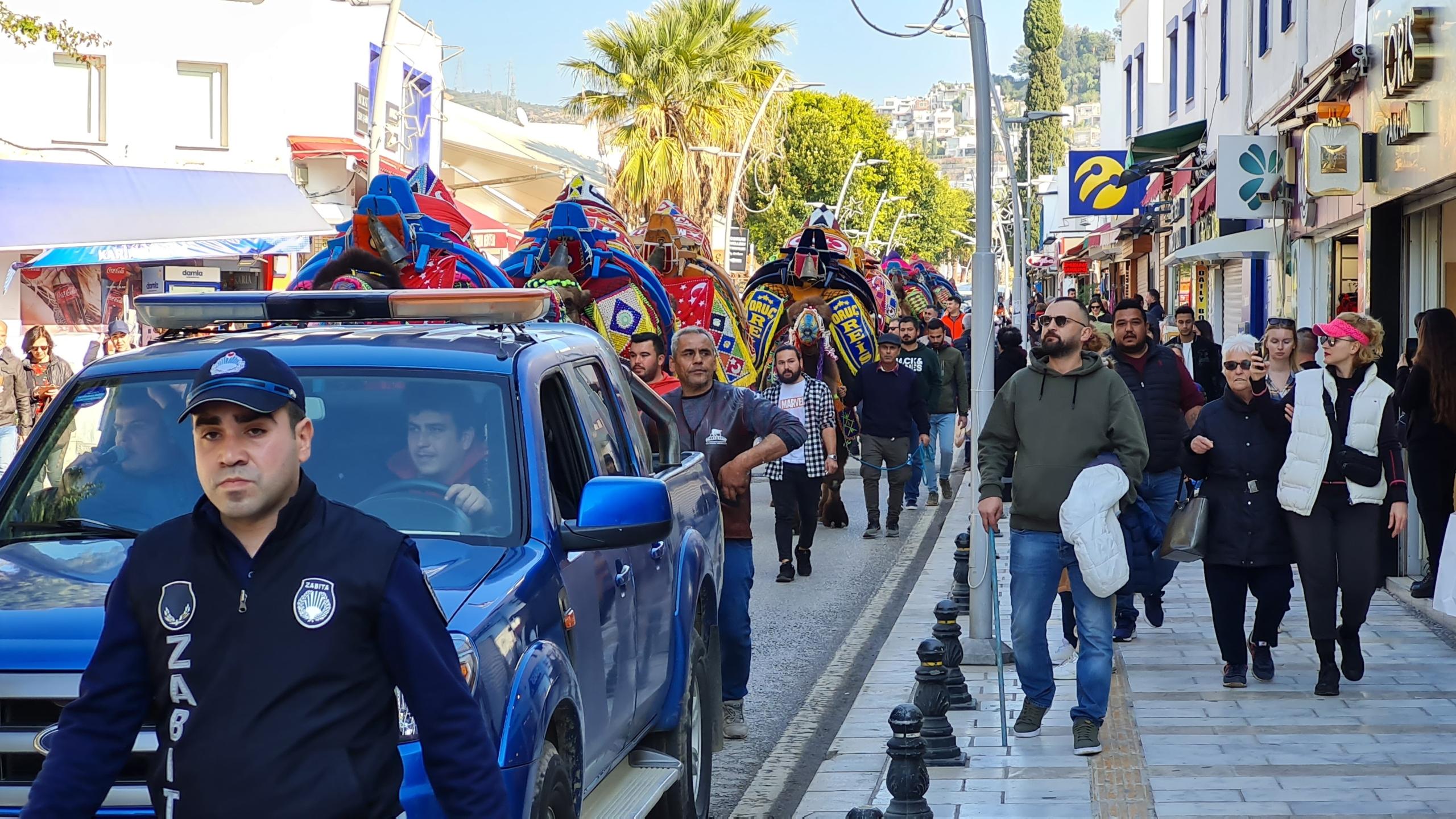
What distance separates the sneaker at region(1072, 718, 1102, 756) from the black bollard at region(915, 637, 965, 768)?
54cm

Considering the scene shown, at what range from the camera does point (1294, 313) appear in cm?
1862

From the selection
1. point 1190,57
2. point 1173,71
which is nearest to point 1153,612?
point 1190,57

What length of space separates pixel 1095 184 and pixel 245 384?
3023 cm

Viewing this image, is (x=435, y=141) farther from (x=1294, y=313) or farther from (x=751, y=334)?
(x=1294, y=313)

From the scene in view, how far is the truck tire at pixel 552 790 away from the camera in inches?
158

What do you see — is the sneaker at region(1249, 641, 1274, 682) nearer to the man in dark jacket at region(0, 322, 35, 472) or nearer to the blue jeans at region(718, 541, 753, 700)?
the blue jeans at region(718, 541, 753, 700)

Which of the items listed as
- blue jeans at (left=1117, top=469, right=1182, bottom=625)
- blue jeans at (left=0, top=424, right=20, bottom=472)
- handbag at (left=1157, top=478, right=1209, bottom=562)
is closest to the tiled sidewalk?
blue jeans at (left=1117, top=469, right=1182, bottom=625)

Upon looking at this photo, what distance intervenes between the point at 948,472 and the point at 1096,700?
464 inches

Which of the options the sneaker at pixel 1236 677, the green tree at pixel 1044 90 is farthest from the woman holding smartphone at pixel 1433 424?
the green tree at pixel 1044 90

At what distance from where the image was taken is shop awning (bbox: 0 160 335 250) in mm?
23391

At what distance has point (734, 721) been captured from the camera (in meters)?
8.30

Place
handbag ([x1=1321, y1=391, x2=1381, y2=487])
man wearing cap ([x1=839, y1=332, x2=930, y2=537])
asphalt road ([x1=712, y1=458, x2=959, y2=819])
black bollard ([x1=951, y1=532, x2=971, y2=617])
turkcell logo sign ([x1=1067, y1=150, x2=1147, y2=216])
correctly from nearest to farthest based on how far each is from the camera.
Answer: asphalt road ([x1=712, y1=458, x2=959, y2=819]), handbag ([x1=1321, y1=391, x2=1381, y2=487]), black bollard ([x1=951, y1=532, x2=971, y2=617]), man wearing cap ([x1=839, y1=332, x2=930, y2=537]), turkcell logo sign ([x1=1067, y1=150, x2=1147, y2=216])

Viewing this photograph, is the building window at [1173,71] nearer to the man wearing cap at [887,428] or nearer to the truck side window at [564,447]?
the man wearing cap at [887,428]

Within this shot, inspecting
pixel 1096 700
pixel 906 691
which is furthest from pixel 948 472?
pixel 1096 700
